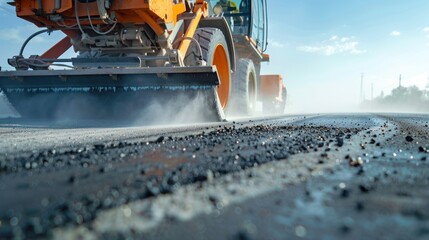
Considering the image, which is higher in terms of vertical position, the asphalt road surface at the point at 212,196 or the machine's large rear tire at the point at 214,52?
the machine's large rear tire at the point at 214,52

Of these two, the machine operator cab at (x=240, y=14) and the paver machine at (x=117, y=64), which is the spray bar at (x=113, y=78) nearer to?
the paver machine at (x=117, y=64)

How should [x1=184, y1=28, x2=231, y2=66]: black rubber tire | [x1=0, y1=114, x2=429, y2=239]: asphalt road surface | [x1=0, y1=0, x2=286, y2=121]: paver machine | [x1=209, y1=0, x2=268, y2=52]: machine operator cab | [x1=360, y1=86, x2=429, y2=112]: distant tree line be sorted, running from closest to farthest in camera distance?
1. [x1=0, y1=114, x2=429, y2=239]: asphalt road surface
2. [x1=0, y1=0, x2=286, y2=121]: paver machine
3. [x1=184, y1=28, x2=231, y2=66]: black rubber tire
4. [x1=209, y1=0, x2=268, y2=52]: machine operator cab
5. [x1=360, y1=86, x2=429, y2=112]: distant tree line

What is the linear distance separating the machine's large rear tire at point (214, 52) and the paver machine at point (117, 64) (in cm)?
2

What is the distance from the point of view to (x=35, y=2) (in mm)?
4273

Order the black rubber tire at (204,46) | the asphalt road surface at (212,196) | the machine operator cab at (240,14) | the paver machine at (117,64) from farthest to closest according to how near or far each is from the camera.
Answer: the machine operator cab at (240,14) < the black rubber tire at (204,46) < the paver machine at (117,64) < the asphalt road surface at (212,196)

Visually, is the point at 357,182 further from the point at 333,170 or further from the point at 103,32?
the point at 103,32

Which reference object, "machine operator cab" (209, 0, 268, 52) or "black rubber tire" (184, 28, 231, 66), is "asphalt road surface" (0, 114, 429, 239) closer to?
"black rubber tire" (184, 28, 231, 66)

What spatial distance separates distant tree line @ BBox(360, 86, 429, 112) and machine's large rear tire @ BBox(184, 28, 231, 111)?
35038 millimetres

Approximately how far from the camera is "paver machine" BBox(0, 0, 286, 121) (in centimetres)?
434

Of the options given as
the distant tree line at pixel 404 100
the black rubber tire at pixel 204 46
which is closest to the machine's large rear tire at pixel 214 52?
the black rubber tire at pixel 204 46

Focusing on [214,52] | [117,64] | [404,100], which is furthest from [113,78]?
[404,100]

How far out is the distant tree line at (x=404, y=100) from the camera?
38125 mm

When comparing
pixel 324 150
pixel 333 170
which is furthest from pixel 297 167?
pixel 324 150

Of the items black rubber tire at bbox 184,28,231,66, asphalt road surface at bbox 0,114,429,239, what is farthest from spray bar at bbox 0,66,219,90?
asphalt road surface at bbox 0,114,429,239
